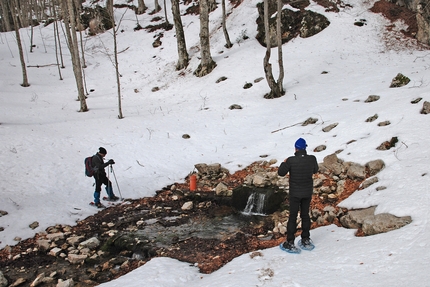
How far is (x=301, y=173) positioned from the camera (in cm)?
552

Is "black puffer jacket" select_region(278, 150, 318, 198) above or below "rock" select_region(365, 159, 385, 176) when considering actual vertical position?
above

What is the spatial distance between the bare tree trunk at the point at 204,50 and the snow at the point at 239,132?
88 centimetres

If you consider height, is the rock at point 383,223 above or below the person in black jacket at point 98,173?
above

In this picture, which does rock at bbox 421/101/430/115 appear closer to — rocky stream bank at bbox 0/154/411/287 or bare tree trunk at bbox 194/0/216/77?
rocky stream bank at bbox 0/154/411/287

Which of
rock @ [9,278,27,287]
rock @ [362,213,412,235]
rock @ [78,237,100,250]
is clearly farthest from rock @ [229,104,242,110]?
rock @ [9,278,27,287]

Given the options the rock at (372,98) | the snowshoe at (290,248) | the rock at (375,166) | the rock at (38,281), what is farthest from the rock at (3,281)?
the rock at (372,98)

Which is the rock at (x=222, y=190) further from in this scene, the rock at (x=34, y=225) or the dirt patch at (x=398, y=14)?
the dirt patch at (x=398, y=14)

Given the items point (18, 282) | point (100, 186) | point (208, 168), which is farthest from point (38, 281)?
point (208, 168)

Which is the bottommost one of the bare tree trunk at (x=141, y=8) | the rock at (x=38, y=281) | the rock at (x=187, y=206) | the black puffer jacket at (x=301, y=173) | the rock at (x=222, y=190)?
the rock at (x=187, y=206)

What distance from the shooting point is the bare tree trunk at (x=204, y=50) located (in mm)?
21411

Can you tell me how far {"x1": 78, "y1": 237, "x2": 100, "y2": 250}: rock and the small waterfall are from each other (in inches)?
171

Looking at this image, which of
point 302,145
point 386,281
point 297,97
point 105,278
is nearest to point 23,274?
point 105,278

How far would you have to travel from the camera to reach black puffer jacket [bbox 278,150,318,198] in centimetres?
552

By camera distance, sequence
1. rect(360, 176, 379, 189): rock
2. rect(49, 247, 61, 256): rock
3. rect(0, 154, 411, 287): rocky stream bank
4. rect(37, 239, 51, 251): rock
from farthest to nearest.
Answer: rect(360, 176, 379, 189): rock
rect(37, 239, 51, 251): rock
rect(49, 247, 61, 256): rock
rect(0, 154, 411, 287): rocky stream bank
